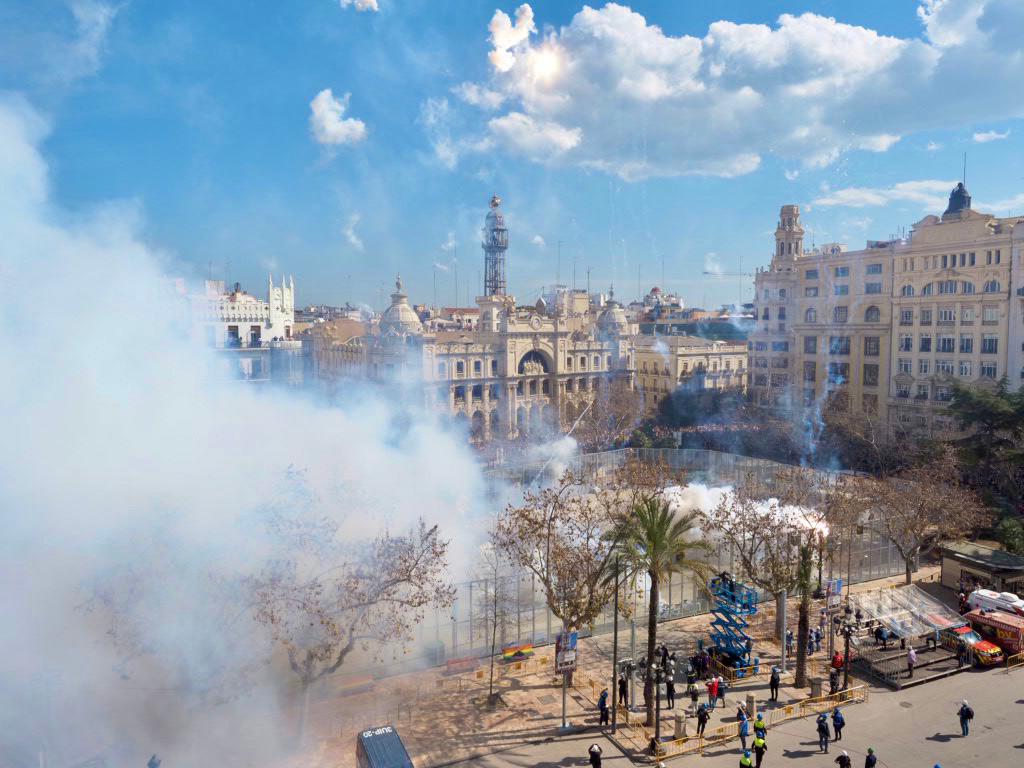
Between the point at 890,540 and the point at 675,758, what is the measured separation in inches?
649

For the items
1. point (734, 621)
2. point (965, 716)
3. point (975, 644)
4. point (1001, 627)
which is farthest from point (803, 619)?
point (1001, 627)

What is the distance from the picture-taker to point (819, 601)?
26.3 m

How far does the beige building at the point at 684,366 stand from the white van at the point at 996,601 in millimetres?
50028

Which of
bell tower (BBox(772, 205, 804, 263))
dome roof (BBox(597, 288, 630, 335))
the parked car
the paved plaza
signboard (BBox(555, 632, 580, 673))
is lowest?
the paved plaza

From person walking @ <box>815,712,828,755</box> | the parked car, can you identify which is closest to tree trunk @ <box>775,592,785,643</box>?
person walking @ <box>815,712,828,755</box>

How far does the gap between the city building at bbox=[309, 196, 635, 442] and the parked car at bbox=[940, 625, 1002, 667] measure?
40.5 meters

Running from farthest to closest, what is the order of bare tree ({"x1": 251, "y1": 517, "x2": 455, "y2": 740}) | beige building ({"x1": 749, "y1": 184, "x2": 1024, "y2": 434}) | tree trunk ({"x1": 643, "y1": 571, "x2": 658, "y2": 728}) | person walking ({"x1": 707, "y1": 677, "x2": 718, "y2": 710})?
beige building ({"x1": 749, "y1": 184, "x2": 1024, "y2": 434}) < person walking ({"x1": 707, "y1": 677, "x2": 718, "y2": 710}) < tree trunk ({"x1": 643, "y1": 571, "x2": 658, "y2": 728}) < bare tree ({"x1": 251, "y1": 517, "x2": 455, "y2": 740})

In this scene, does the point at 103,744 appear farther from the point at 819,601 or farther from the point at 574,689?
the point at 819,601

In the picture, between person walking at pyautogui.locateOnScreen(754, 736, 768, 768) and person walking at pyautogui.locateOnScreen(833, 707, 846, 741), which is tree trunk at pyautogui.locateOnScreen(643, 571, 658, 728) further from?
person walking at pyautogui.locateOnScreen(833, 707, 846, 741)

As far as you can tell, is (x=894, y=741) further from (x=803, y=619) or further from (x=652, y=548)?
(x=652, y=548)

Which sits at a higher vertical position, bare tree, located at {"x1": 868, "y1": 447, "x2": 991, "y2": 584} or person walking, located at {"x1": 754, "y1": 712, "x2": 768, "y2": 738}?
bare tree, located at {"x1": 868, "y1": 447, "x2": 991, "y2": 584}

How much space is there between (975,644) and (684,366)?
184ft

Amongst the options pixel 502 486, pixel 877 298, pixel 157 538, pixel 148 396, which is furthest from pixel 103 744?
pixel 877 298

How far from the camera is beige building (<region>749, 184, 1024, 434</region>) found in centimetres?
4619
